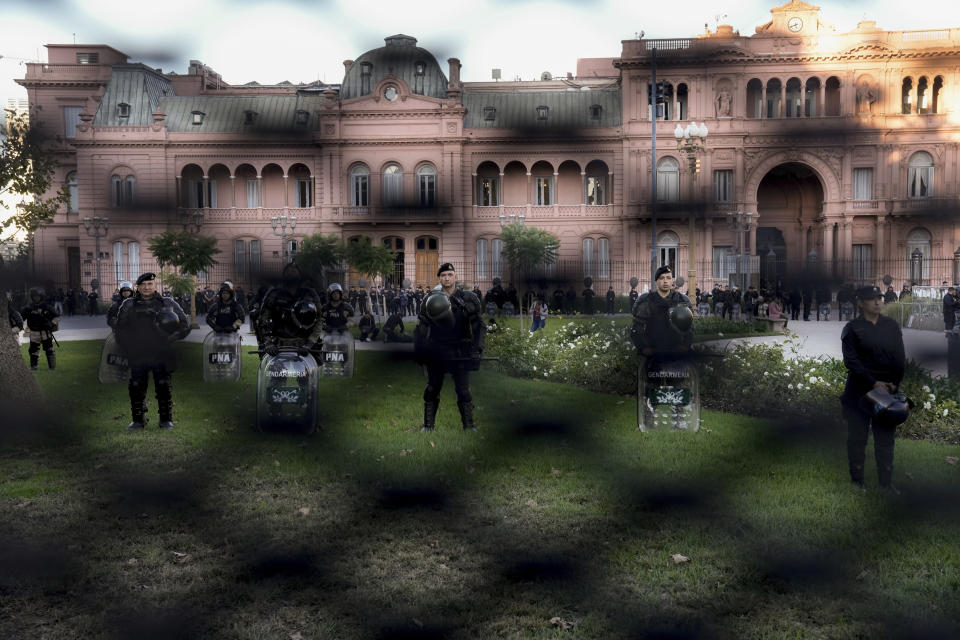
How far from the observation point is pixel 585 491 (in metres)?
2.92

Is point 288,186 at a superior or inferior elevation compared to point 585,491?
superior

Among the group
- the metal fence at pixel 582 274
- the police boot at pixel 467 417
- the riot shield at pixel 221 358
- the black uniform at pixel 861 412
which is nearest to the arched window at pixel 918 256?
the metal fence at pixel 582 274

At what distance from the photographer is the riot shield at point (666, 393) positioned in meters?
3.37

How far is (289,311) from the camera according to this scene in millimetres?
1532

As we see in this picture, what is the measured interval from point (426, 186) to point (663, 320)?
78 centimetres

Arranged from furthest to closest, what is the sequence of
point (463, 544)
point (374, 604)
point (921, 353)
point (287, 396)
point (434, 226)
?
point (287, 396)
point (463, 544)
point (374, 604)
point (921, 353)
point (434, 226)

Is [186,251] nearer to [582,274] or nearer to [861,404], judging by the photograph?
[582,274]

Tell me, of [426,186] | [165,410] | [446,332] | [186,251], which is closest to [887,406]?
[446,332]

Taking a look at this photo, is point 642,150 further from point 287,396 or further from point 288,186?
point 287,396

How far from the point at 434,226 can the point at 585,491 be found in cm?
214

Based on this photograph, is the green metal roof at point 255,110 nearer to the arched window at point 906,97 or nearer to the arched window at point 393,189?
the arched window at point 393,189

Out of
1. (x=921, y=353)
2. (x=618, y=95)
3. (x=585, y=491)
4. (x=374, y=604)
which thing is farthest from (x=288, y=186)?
(x=585, y=491)

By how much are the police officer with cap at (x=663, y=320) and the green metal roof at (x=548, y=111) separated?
0.23 meters

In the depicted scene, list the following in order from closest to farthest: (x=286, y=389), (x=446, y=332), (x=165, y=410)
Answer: (x=446, y=332), (x=286, y=389), (x=165, y=410)
